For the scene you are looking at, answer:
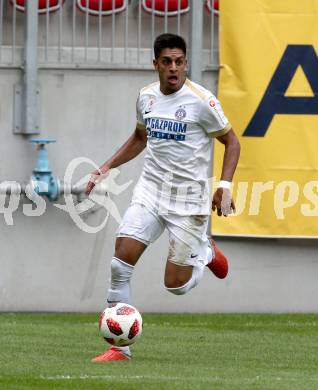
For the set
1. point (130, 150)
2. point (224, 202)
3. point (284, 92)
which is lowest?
point (224, 202)

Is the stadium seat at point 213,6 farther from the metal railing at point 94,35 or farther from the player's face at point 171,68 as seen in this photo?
the player's face at point 171,68

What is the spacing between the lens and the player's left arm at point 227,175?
8664 millimetres

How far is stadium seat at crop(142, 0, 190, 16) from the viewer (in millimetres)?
13844

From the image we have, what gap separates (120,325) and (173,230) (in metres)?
0.96

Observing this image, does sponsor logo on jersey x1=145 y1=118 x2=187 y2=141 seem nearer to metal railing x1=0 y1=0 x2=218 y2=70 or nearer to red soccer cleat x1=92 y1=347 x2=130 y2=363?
red soccer cleat x1=92 y1=347 x2=130 y2=363

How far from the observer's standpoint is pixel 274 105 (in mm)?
13648

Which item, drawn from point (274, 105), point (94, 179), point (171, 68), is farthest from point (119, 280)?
point (274, 105)

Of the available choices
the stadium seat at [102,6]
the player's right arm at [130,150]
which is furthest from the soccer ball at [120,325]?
the stadium seat at [102,6]

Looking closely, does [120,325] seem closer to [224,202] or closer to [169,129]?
[224,202]

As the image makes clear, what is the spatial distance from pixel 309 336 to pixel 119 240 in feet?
9.76

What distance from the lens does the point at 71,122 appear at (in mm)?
13664

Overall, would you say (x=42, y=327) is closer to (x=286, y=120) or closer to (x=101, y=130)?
(x=101, y=130)

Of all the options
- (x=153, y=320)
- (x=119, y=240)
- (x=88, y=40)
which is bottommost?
(x=153, y=320)

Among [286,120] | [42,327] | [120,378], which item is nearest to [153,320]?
[42,327]
